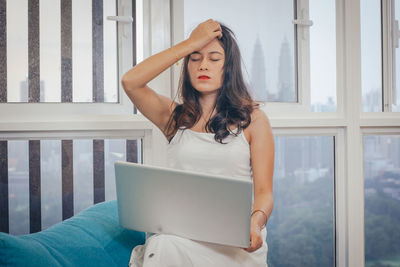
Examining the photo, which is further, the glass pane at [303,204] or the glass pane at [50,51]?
the glass pane at [303,204]

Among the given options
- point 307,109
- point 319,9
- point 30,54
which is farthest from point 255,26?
point 30,54

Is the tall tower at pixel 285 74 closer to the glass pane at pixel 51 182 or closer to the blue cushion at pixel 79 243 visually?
the blue cushion at pixel 79 243

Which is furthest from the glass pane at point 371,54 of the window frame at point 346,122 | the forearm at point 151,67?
the forearm at point 151,67

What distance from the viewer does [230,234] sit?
86 cm

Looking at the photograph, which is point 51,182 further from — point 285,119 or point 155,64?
point 285,119

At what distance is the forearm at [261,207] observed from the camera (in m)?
1.02

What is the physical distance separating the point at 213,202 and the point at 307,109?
3.69 ft

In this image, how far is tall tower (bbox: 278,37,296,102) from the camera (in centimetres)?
178

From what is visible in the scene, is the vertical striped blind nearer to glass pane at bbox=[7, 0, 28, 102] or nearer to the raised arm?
glass pane at bbox=[7, 0, 28, 102]

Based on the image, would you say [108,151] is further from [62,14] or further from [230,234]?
[230,234]

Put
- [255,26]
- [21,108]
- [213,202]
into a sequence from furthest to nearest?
1. [255,26]
2. [21,108]
3. [213,202]

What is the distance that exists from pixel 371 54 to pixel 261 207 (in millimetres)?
1319

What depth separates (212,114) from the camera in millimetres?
1240

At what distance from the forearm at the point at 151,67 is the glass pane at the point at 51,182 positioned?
0.64m
